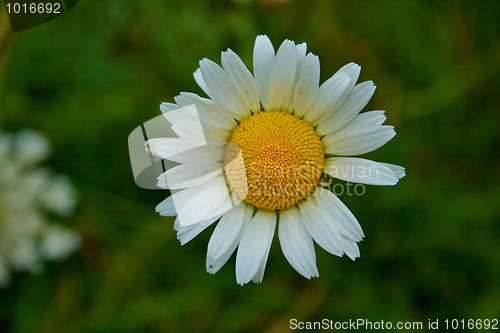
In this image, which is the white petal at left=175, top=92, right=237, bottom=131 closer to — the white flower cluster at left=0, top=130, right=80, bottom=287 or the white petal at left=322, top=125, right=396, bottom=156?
the white petal at left=322, top=125, right=396, bottom=156

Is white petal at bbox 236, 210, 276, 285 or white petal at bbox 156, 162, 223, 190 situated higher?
white petal at bbox 156, 162, 223, 190

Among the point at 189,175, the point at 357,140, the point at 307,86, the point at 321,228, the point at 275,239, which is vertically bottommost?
the point at 275,239

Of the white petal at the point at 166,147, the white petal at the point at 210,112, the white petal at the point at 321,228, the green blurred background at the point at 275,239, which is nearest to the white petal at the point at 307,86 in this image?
the white petal at the point at 210,112

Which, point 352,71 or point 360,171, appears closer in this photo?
point 352,71

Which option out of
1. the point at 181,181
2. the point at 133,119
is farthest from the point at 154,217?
the point at 181,181

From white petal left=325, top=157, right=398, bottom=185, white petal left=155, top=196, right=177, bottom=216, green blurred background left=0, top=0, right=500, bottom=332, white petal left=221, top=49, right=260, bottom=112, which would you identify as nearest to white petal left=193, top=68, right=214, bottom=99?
white petal left=221, top=49, right=260, bottom=112

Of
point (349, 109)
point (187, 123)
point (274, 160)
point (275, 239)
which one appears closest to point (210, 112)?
point (187, 123)

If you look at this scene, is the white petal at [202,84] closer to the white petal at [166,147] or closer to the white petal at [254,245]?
the white petal at [166,147]

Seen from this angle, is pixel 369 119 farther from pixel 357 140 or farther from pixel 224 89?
pixel 224 89
